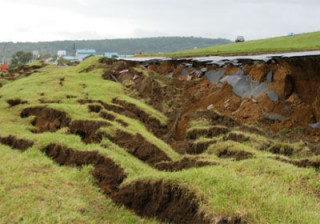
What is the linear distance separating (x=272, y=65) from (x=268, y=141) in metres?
4.78

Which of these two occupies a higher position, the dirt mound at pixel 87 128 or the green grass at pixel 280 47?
the green grass at pixel 280 47

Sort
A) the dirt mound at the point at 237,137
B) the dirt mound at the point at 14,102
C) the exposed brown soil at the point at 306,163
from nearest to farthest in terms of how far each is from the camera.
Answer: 1. the exposed brown soil at the point at 306,163
2. the dirt mound at the point at 237,137
3. the dirt mound at the point at 14,102

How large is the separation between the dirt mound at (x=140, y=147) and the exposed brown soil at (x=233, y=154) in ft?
4.48

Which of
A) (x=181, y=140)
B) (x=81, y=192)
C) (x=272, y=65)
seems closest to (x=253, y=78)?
(x=272, y=65)

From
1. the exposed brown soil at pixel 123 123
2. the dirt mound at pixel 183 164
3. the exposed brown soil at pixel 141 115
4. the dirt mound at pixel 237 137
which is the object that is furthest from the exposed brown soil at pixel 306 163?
the exposed brown soil at pixel 141 115

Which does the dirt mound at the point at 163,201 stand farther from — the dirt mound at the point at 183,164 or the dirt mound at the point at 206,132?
the dirt mound at the point at 206,132

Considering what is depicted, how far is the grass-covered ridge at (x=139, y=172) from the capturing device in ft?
21.9

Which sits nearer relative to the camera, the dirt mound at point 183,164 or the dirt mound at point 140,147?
the dirt mound at point 183,164

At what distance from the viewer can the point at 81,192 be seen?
29.4 feet

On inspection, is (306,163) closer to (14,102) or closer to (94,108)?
(94,108)

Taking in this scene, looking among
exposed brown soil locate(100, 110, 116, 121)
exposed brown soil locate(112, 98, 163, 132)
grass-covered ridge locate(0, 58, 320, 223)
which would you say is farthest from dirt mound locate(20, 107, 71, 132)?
exposed brown soil locate(112, 98, 163, 132)

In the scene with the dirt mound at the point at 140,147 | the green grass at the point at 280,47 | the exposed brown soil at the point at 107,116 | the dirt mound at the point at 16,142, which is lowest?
the dirt mound at the point at 16,142

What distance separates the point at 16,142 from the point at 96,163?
3390 mm

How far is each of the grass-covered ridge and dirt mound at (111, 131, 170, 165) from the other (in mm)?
27
